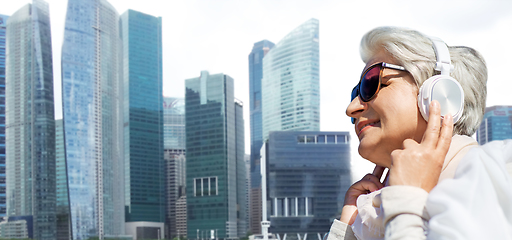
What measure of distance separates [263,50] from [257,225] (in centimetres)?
2963

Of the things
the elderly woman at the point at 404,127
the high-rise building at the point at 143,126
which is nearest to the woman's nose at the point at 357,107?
the elderly woman at the point at 404,127

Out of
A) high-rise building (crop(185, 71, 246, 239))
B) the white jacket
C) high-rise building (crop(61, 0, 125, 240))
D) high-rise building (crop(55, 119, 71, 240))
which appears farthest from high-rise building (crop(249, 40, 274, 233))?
the white jacket

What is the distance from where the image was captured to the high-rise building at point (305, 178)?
48.9m

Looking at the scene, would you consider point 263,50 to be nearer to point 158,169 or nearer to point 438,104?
point 158,169

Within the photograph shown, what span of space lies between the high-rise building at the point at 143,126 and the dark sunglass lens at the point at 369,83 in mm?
58875

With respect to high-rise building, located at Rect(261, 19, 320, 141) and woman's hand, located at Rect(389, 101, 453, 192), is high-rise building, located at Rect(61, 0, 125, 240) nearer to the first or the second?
high-rise building, located at Rect(261, 19, 320, 141)

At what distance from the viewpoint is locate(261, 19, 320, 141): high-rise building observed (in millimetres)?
60781

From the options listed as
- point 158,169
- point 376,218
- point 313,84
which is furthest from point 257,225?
point 376,218

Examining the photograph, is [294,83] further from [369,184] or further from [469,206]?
[469,206]

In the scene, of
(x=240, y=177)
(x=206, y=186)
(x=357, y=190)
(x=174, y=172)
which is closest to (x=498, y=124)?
(x=240, y=177)

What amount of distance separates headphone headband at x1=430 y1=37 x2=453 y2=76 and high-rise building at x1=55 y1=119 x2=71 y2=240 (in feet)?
170

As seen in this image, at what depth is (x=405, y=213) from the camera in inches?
22.5

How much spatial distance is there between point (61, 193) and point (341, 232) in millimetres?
54506

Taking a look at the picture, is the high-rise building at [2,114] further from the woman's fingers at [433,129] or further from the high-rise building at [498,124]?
the woman's fingers at [433,129]
